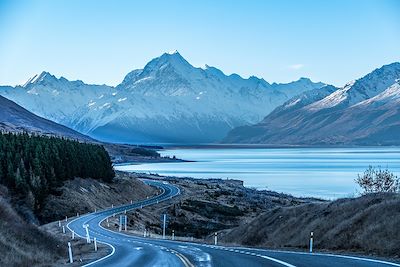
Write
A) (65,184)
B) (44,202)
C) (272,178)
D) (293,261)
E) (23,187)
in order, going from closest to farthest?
(293,261) → (23,187) → (44,202) → (65,184) → (272,178)

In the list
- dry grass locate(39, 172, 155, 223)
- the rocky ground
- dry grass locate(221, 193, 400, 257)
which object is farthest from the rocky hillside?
dry grass locate(39, 172, 155, 223)

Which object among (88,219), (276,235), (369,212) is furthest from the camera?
(88,219)

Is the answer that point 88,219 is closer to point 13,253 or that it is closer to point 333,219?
point 333,219

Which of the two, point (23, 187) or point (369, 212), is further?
point (23, 187)

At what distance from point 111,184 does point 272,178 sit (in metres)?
85.5

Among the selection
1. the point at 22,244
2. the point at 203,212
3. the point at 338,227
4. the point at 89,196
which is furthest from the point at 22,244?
the point at 89,196

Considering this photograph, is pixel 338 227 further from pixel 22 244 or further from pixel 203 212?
pixel 203 212

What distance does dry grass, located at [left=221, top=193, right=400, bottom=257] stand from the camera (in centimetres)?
2966

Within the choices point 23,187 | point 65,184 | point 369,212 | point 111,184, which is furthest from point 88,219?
point 369,212

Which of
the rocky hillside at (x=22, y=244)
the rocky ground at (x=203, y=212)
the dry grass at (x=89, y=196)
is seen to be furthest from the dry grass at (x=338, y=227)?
the dry grass at (x=89, y=196)

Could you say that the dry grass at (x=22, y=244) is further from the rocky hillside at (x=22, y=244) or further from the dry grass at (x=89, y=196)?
the dry grass at (x=89, y=196)

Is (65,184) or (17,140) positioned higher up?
(17,140)

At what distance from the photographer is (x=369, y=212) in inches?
1375

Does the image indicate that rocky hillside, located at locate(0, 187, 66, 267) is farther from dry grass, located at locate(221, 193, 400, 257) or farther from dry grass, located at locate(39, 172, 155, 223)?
dry grass, located at locate(39, 172, 155, 223)
